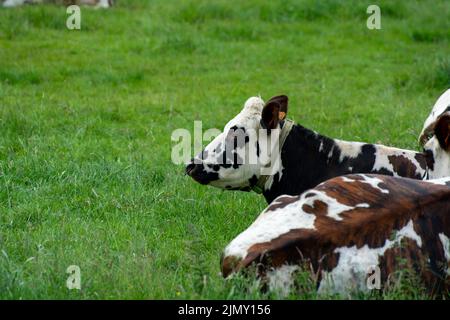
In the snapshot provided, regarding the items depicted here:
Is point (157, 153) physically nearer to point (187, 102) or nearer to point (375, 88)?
point (187, 102)

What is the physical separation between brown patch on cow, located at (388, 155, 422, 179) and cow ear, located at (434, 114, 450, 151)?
0.25 m

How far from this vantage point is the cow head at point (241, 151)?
6770mm

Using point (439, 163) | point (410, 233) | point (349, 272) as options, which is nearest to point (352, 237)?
point (349, 272)

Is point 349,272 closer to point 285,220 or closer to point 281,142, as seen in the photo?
point 285,220

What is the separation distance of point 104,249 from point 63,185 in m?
1.65

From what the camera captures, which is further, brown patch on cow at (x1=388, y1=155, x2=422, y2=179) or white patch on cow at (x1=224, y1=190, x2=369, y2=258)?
brown patch on cow at (x1=388, y1=155, x2=422, y2=179)

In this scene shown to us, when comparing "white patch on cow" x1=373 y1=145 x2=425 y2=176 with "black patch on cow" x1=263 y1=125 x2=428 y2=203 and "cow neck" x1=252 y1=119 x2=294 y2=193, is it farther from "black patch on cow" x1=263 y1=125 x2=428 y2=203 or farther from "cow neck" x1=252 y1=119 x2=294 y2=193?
"cow neck" x1=252 y1=119 x2=294 y2=193

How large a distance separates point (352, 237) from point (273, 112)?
5.95 ft

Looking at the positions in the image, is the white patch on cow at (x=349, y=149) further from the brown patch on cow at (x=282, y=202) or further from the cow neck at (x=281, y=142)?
the brown patch on cow at (x=282, y=202)

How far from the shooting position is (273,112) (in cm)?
670

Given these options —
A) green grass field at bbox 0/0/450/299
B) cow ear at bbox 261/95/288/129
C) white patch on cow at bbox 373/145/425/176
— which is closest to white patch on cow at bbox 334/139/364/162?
white patch on cow at bbox 373/145/425/176

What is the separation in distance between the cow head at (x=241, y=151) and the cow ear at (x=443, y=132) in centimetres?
103

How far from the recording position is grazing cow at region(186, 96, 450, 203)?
22.2ft

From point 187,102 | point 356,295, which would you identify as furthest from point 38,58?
point 356,295
